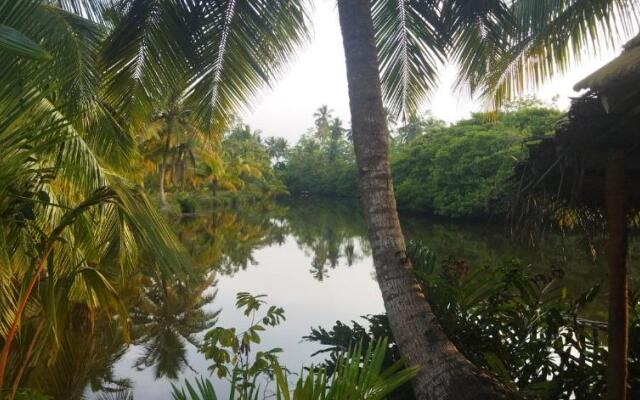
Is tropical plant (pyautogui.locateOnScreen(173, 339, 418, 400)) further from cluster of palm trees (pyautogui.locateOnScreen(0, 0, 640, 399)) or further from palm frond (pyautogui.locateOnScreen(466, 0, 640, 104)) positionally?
palm frond (pyautogui.locateOnScreen(466, 0, 640, 104))

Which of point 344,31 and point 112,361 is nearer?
point 344,31

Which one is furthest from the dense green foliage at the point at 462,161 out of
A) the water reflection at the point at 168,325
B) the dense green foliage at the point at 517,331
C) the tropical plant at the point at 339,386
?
the tropical plant at the point at 339,386

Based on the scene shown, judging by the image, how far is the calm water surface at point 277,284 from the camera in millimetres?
5785

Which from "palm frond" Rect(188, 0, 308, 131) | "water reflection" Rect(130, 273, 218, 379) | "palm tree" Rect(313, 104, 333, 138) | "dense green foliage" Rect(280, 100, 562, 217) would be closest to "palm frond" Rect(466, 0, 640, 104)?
"palm frond" Rect(188, 0, 308, 131)

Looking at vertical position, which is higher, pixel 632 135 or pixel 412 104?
pixel 412 104

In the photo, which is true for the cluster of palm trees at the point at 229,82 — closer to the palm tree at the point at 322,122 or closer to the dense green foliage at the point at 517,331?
the dense green foliage at the point at 517,331

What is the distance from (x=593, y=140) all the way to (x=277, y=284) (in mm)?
8690

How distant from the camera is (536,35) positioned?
4180mm

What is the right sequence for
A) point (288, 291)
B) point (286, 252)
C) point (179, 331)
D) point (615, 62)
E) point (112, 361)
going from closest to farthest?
point (615, 62) → point (112, 361) → point (179, 331) → point (288, 291) → point (286, 252)

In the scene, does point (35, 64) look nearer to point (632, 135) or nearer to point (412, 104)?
point (632, 135)

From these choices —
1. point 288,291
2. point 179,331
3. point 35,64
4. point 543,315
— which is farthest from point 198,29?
point 288,291

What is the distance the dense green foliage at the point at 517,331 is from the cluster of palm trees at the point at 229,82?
50 centimetres

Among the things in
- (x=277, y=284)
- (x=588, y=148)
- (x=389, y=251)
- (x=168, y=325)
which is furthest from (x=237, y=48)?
(x=277, y=284)

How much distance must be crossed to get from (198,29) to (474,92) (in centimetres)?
320
